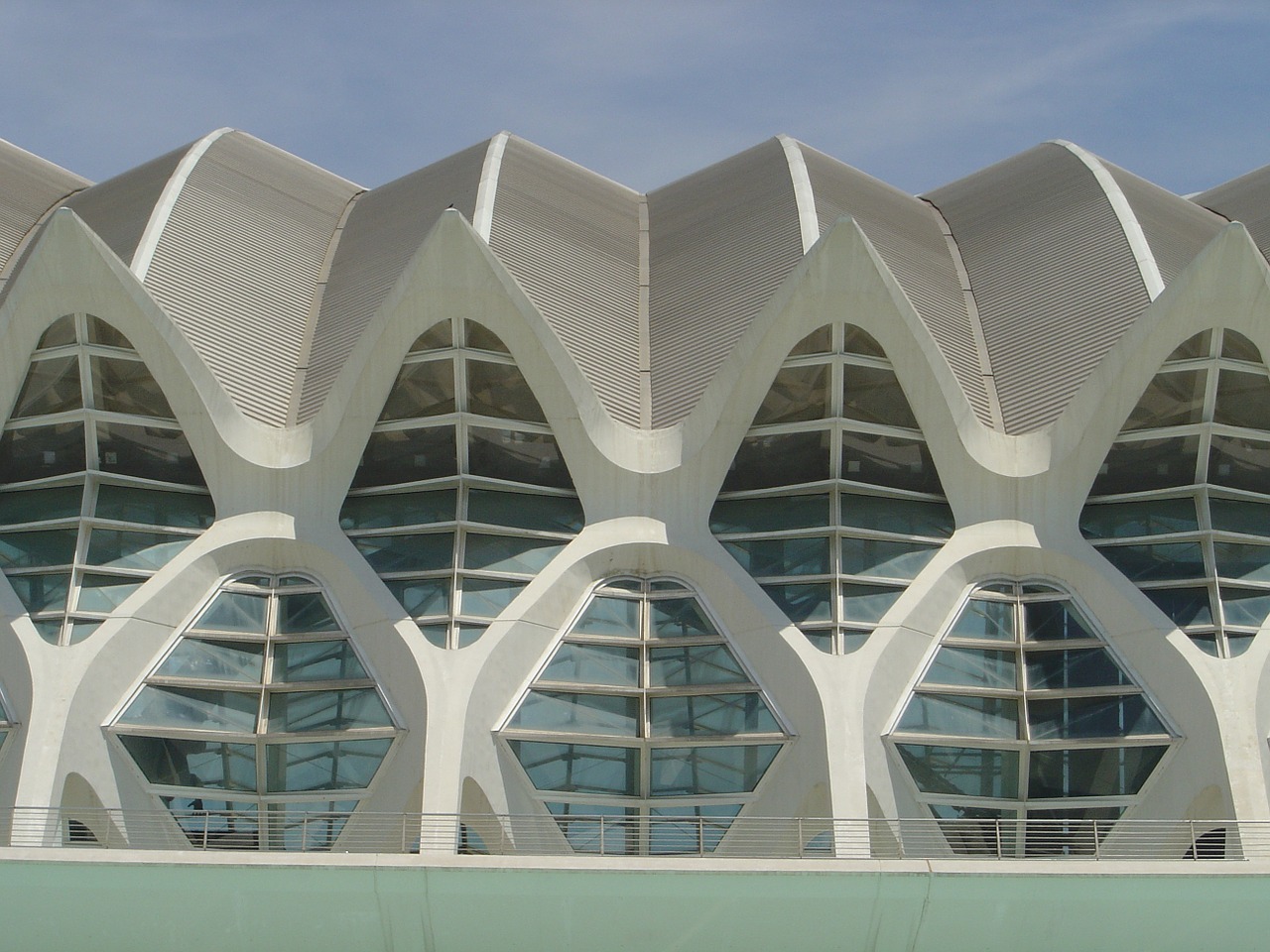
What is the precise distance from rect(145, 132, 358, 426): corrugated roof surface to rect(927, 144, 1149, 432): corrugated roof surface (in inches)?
580

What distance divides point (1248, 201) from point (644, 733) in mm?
21852

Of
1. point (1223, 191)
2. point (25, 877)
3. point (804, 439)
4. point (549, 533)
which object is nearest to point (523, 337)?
point (549, 533)

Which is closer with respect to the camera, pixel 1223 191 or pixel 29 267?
pixel 29 267

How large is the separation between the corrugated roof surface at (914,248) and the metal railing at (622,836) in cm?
822

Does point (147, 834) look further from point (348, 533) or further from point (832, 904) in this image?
point (832, 904)

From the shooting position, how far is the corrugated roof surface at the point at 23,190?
3700 cm

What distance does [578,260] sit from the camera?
1385 inches

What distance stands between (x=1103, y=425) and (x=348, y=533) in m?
14.1

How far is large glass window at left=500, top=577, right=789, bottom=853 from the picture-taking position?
2766 centimetres

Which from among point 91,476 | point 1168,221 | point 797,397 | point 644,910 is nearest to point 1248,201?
point 1168,221

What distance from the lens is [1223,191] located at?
42.1m

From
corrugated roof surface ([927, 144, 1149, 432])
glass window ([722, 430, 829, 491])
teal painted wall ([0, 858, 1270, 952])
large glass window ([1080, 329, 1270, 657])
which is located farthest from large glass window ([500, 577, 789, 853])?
corrugated roof surface ([927, 144, 1149, 432])

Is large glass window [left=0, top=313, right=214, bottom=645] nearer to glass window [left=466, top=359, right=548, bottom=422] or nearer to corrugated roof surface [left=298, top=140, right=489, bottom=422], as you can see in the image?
corrugated roof surface [left=298, top=140, right=489, bottom=422]

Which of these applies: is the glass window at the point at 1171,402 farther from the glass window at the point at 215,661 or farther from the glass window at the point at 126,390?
the glass window at the point at 126,390
